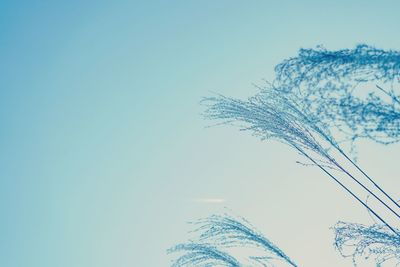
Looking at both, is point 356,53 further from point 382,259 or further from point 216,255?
point 216,255

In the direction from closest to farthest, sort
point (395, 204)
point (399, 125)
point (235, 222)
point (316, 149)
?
1. point (399, 125)
2. point (395, 204)
3. point (316, 149)
4. point (235, 222)

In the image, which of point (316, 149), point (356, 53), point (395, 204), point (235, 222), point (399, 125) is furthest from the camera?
point (235, 222)

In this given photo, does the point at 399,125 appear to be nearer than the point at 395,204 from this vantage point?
Yes

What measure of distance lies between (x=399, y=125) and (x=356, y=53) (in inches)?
22.5

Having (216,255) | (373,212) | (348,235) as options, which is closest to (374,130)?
(373,212)

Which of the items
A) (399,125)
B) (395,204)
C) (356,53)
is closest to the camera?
(399,125)

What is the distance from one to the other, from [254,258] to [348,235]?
1101 mm

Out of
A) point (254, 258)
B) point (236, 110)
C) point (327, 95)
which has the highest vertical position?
point (236, 110)

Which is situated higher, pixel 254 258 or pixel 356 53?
pixel 356 53

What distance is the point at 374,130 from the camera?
2605 mm

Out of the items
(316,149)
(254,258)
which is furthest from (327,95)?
(254,258)

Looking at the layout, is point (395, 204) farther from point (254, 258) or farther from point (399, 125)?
point (254, 258)

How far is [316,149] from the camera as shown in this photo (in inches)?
144

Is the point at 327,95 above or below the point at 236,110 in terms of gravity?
below
